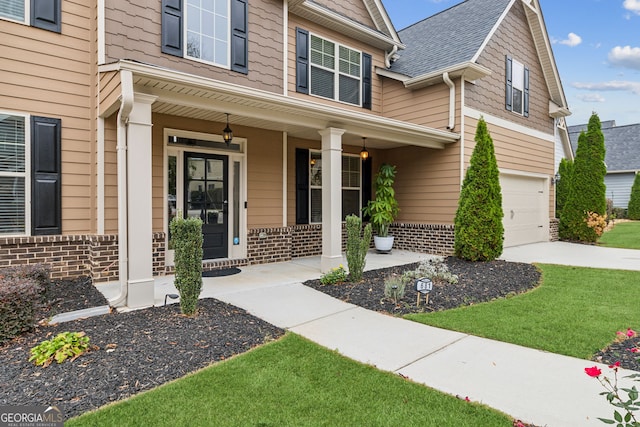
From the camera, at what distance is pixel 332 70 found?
8.90m

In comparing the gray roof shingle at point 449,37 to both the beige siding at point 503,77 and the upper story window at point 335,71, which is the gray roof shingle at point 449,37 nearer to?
the beige siding at point 503,77

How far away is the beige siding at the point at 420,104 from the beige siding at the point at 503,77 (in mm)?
537

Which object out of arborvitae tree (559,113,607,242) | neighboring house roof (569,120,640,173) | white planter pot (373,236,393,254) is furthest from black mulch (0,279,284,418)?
neighboring house roof (569,120,640,173)

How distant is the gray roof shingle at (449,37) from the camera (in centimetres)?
908

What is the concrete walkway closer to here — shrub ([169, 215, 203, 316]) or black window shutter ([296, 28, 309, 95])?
shrub ([169, 215, 203, 316])

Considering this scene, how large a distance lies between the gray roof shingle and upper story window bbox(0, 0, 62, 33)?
7294 mm

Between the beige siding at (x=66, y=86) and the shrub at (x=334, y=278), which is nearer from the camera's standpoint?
the beige siding at (x=66, y=86)

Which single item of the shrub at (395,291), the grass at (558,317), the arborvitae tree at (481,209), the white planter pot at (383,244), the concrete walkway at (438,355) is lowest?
the concrete walkway at (438,355)

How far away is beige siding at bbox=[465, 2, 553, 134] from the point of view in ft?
30.7

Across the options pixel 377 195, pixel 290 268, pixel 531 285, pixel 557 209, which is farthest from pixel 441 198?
pixel 557 209

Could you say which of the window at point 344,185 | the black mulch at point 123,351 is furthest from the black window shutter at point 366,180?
the black mulch at point 123,351

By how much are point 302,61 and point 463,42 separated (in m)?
4.31

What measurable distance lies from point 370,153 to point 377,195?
140 centimetres

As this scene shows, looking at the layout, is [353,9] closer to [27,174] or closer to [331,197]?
[331,197]
